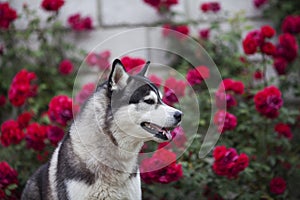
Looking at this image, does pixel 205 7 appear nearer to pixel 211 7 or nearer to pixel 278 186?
pixel 211 7

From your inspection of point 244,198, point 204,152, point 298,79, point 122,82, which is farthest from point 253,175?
point 122,82

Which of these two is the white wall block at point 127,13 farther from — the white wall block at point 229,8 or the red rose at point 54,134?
the red rose at point 54,134

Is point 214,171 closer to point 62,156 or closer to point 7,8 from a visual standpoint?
point 62,156

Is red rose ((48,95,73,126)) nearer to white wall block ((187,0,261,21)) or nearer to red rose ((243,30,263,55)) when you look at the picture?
red rose ((243,30,263,55))

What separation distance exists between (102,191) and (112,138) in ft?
0.92

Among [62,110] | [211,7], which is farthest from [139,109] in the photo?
[211,7]

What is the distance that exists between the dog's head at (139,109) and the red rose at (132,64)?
0.32m

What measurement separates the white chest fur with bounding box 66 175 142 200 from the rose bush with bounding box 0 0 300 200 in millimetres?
291

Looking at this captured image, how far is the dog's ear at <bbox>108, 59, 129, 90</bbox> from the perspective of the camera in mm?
2578

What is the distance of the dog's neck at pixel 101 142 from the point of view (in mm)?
2742

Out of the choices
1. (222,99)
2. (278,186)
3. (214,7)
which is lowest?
(278,186)

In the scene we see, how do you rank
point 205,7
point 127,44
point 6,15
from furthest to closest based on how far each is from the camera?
1. point 205,7
2. point 6,15
3. point 127,44

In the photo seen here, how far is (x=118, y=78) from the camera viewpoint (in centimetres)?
263

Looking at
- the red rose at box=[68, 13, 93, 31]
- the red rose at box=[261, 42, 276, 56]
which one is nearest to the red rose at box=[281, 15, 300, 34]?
the red rose at box=[261, 42, 276, 56]
